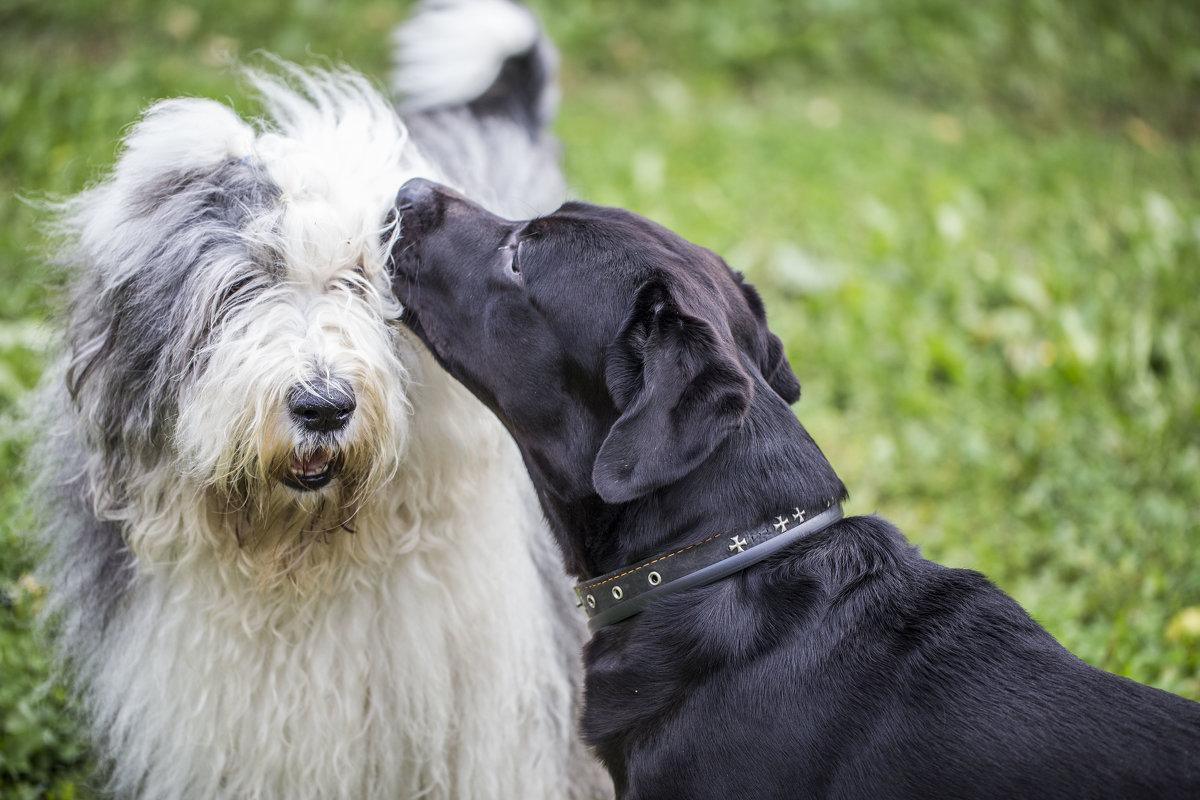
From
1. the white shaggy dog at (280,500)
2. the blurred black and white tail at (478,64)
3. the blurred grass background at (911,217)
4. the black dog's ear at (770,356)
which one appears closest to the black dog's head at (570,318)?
the black dog's ear at (770,356)

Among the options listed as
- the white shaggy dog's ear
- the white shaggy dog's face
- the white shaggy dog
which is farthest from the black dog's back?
the white shaggy dog's ear

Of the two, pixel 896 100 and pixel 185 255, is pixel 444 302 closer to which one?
pixel 185 255

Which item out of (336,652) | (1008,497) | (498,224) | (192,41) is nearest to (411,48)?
(498,224)

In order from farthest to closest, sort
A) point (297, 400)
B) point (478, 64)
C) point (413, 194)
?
1. point (478, 64)
2. point (413, 194)
3. point (297, 400)

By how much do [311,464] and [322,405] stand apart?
0.18m

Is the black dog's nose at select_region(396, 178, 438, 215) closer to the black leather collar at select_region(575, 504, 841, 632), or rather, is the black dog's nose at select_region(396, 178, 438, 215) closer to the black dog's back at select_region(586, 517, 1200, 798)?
the black leather collar at select_region(575, 504, 841, 632)

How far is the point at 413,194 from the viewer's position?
2744 mm

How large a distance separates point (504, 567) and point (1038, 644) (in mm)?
1417

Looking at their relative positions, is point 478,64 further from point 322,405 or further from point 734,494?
point 734,494

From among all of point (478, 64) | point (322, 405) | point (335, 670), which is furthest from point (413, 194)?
point (478, 64)

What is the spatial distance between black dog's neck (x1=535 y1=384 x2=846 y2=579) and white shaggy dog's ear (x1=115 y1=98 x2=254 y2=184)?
1.32 metres

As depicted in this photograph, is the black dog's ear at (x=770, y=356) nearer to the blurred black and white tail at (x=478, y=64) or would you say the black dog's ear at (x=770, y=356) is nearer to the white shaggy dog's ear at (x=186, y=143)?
the white shaggy dog's ear at (x=186, y=143)

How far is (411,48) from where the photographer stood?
4637 millimetres

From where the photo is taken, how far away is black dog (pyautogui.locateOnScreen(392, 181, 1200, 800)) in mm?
2143
